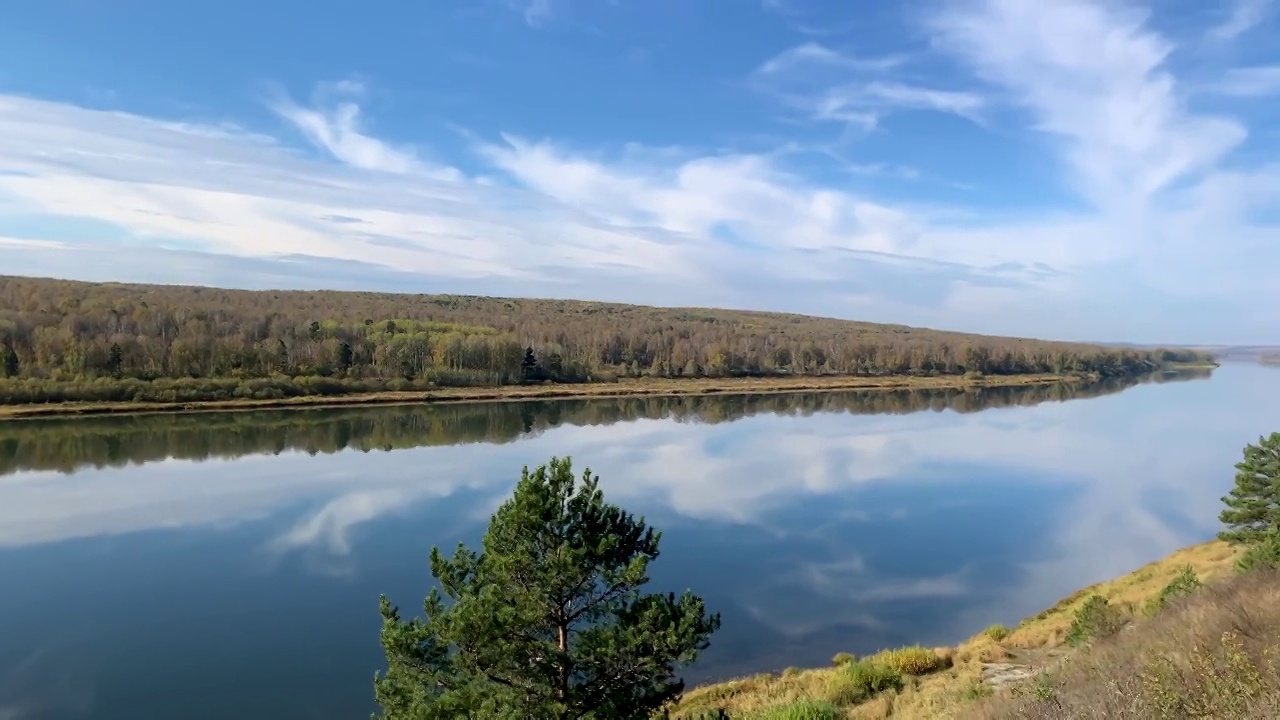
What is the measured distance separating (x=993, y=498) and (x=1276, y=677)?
2548 centimetres

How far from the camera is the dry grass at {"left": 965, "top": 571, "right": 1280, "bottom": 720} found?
3.30 m

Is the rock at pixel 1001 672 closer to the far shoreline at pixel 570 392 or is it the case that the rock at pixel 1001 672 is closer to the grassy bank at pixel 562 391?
the far shoreline at pixel 570 392

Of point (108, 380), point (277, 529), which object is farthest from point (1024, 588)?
point (108, 380)

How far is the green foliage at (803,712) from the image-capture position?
6777 millimetres

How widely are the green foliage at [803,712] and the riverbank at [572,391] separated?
49000 mm

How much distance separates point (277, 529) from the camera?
21.4m

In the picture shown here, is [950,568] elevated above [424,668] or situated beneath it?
situated beneath

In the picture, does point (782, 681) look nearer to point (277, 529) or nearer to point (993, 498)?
point (277, 529)

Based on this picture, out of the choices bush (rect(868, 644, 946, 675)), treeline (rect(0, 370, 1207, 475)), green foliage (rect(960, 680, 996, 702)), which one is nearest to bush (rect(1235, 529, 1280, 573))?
green foliage (rect(960, 680, 996, 702))

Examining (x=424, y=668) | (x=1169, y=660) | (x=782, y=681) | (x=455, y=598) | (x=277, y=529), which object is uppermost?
(x=1169, y=660)

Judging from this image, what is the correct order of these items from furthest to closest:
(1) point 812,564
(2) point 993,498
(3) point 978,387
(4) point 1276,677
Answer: (3) point 978,387 → (2) point 993,498 → (1) point 812,564 → (4) point 1276,677

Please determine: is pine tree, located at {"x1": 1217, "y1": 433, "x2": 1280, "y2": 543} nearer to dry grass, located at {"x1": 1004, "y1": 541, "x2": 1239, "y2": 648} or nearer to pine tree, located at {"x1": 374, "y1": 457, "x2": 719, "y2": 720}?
dry grass, located at {"x1": 1004, "y1": 541, "x2": 1239, "y2": 648}

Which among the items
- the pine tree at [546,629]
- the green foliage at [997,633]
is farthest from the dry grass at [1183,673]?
the green foliage at [997,633]

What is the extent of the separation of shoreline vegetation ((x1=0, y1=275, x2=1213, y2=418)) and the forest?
0.14m
